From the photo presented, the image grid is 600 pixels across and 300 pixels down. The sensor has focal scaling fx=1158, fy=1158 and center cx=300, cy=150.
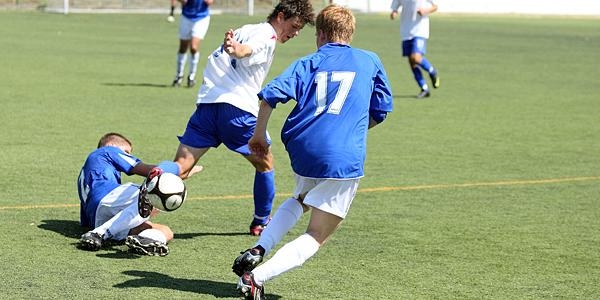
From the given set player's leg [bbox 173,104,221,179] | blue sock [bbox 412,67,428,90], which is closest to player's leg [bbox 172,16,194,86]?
blue sock [bbox 412,67,428,90]

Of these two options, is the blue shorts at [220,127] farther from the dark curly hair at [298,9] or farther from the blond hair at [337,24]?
the blond hair at [337,24]

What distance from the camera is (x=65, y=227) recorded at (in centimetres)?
850

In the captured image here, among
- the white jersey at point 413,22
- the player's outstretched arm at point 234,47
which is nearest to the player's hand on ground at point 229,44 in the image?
the player's outstretched arm at point 234,47

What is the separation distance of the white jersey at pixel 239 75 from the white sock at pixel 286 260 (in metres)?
2.02

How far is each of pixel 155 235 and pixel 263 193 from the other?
44.6 inches

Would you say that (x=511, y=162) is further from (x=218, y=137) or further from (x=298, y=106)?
(x=298, y=106)

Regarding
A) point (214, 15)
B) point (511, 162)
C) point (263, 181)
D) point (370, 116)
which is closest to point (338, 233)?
point (263, 181)

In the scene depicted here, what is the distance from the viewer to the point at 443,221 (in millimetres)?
9312

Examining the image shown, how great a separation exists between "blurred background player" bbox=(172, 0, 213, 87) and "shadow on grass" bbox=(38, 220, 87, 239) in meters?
10.9

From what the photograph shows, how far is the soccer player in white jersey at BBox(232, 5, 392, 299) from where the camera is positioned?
6.39m

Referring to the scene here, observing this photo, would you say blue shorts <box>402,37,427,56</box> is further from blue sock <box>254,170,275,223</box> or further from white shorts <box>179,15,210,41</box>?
blue sock <box>254,170,275,223</box>

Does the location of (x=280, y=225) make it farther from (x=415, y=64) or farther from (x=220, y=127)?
(x=415, y=64)

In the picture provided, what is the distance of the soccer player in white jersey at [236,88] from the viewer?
8141 millimetres

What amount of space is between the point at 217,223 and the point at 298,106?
103 inches
